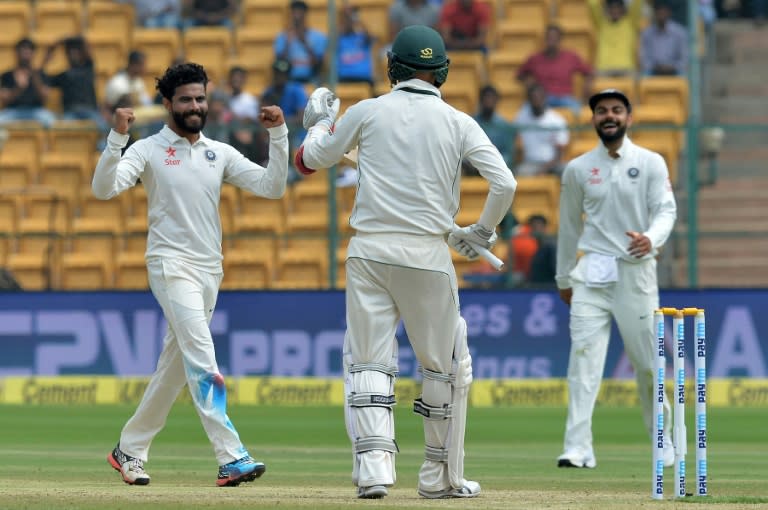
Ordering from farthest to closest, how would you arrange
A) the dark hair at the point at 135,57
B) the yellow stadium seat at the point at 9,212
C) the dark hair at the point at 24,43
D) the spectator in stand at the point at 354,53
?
1. the dark hair at the point at 24,43
2. the dark hair at the point at 135,57
3. the spectator in stand at the point at 354,53
4. the yellow stadium seat at the point at 9,212

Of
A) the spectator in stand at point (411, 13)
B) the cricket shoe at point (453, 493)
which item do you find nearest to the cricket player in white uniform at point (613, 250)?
the cricket shoe at point (453, 493)

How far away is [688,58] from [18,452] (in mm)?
9370

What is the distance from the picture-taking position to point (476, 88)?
19656 millimetres

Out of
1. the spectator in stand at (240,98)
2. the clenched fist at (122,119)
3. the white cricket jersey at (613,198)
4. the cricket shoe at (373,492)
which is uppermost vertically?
the spectator in stand at (240,98)

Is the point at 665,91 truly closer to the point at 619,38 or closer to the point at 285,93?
the point at 619,38

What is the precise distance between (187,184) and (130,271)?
9080mm

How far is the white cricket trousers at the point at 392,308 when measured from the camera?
7.70 meters

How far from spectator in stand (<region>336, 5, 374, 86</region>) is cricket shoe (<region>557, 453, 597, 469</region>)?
9.70 metres

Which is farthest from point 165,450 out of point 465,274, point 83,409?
point 465,274

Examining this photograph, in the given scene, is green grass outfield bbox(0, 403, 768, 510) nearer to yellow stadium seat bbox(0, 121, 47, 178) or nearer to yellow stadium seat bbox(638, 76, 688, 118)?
yellow stadium seat bbox(0, 121, 47, 178)

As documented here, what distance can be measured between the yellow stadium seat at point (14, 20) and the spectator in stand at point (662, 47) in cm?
795

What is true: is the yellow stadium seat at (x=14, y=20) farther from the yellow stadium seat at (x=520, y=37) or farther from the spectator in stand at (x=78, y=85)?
the yellow stadium seat at (x=520, y=37)

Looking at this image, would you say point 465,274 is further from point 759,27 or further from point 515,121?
point 759,27

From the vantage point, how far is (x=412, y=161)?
7.75m
